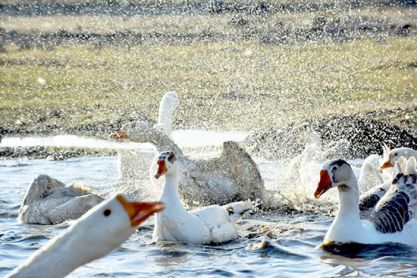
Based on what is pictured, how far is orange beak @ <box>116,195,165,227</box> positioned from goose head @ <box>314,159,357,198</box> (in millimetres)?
5332

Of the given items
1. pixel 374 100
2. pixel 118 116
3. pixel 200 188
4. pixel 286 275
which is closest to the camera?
pixel 286 275

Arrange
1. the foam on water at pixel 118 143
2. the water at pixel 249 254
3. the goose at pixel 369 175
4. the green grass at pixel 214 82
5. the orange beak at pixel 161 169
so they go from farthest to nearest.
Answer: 1. the green grass at pixel 214 82
2. the foam on water at pixel 118 143
3. the goose at pixel 369 175
4. the orange beak at pixel 161 169
5. the water at pixel 249 254

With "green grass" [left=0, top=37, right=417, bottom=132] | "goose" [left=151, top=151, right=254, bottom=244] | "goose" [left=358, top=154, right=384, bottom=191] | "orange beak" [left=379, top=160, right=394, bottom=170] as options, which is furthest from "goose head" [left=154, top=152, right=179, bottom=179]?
"green grass" [left=0, top=37, right=417, bottom=132]

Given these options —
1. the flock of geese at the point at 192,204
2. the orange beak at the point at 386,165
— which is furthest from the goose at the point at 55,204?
the orange beak at the point at 386,165

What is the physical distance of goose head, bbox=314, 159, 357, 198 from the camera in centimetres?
1311

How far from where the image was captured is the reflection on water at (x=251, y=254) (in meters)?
12.1

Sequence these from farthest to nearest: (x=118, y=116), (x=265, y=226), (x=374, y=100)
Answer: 1. (x=374, y=100)
2. (x=118, y=116)
3. (x=265, y=226)

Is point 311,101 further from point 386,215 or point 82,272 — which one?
point 82,272

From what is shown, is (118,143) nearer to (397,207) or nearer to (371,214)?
(371,214)

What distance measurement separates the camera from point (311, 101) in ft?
99.6

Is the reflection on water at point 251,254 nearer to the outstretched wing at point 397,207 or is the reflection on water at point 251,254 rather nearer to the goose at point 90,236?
the outstretched wing at point 397,207

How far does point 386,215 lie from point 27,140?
14499 mm

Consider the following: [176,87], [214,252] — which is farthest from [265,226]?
[176,87]

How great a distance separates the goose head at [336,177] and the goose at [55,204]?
12.9 ft
